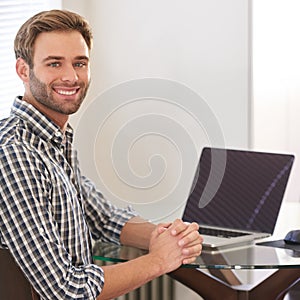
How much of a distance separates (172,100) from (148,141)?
0.63 feet

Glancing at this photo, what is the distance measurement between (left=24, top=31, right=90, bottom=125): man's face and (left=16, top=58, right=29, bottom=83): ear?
0.05ft

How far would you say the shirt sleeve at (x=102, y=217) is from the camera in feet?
8.02

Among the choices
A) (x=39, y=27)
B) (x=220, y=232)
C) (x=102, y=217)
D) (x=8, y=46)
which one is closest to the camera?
(x=39, y=27)

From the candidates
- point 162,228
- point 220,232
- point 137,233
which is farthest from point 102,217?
point 220,232

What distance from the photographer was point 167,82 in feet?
11.3

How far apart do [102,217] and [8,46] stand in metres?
0.96

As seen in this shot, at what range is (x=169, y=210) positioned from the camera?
2.91 m

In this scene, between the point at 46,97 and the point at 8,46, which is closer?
the point at 46,97

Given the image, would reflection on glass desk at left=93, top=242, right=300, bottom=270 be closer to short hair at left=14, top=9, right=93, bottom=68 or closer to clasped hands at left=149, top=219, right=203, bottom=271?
clasped hands at left=149, top=219, right=203, bottom=271

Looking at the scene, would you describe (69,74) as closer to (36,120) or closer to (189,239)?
(36,120)

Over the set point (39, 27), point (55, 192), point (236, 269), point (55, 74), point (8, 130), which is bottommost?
point (236, 269)

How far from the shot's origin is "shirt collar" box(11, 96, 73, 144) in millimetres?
2123

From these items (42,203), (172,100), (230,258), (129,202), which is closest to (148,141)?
(172,100)

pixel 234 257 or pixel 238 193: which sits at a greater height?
pixel 238 193
